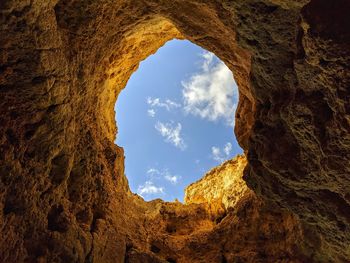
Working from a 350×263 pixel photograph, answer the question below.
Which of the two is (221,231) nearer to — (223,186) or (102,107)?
(223,186)

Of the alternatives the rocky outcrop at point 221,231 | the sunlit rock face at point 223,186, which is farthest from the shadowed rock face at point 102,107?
the sunlit rock face at point 223,186

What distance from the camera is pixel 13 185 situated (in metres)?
5.90

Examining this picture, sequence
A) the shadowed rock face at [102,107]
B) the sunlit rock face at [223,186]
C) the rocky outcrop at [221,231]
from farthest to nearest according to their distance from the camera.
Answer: the sunlit rock face at [223,186] < the rocky outcrop at [221,231] < the shadowed rock face at [102,107]

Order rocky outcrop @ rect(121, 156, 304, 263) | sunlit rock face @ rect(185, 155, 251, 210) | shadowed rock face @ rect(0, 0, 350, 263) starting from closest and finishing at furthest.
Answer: shadowed rock face @ rect(0, 0, 350, 263) → rocky outcrop @ rect(121, 156, 304, 263) → sunlit rock face @ rect(185, 155, 251, 210)

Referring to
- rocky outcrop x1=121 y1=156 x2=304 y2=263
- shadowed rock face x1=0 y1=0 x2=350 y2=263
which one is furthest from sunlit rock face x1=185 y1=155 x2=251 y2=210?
shadowed rock face x1=0 y1=0 x2=350 y2=263

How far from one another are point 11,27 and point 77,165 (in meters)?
4.07

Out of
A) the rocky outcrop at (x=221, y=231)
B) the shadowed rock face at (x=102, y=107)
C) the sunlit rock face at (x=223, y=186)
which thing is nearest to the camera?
the shadowed rock face at (x=102, y=107)

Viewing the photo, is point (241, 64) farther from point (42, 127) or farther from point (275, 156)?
point (42, 127)

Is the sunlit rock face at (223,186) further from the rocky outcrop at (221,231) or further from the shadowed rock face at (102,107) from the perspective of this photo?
the shadowed rock face at (102,107)

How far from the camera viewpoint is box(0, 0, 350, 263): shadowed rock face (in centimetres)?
519

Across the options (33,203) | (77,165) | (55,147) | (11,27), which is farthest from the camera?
(77,165)

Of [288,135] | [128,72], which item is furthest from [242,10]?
[128,72]

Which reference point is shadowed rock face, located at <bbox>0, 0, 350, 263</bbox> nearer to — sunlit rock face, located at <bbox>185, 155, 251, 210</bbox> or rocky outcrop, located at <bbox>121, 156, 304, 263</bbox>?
rocky outcrop, located at <bbox>121, 156, 304, 263</bbox>

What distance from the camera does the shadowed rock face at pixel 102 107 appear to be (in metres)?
5.19
